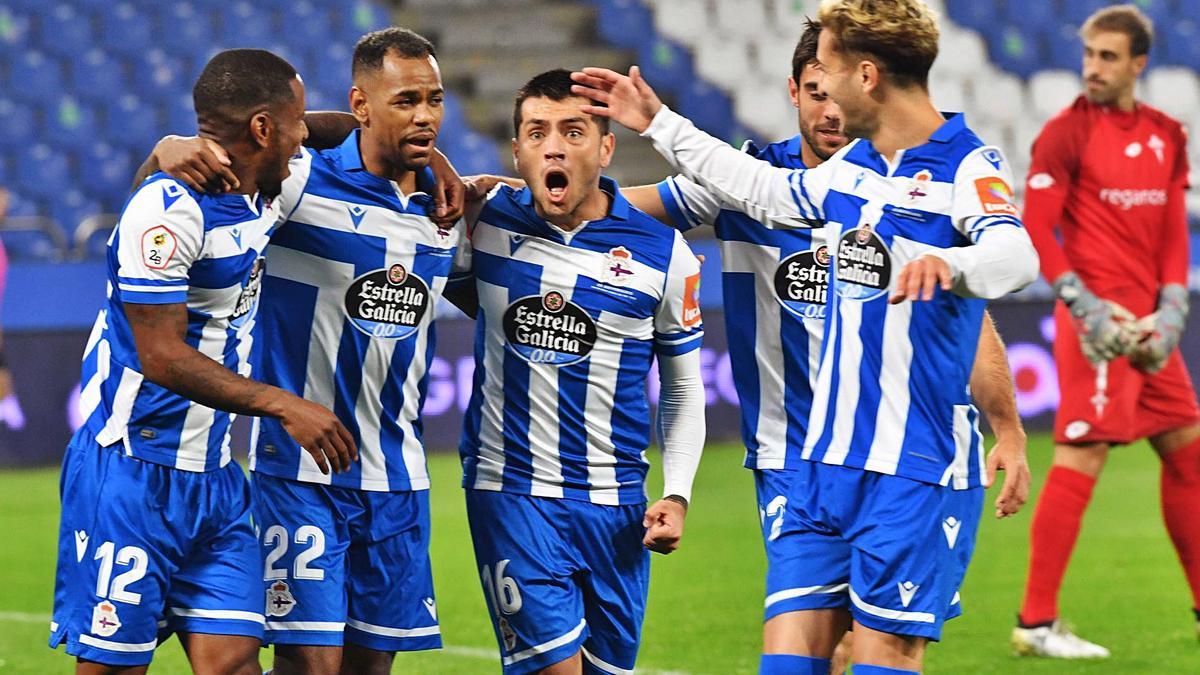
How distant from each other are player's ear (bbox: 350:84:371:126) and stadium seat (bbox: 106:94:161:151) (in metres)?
11.0

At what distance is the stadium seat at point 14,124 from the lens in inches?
580

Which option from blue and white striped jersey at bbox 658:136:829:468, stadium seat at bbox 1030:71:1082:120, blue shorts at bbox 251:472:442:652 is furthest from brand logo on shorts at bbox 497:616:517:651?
stadium seat at bbox 1030:71:1082:120

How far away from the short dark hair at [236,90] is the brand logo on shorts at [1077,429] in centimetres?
383

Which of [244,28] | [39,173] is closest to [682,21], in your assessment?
[244,28]

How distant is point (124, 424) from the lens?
13.8ft

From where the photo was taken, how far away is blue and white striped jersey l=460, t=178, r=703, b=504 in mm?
4621

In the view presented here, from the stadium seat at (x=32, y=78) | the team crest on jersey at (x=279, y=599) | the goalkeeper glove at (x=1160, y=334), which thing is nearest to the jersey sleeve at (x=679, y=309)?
the team crest on jersey at (x=279, y=599)

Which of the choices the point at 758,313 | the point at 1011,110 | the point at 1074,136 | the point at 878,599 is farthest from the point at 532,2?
the point at 878,599

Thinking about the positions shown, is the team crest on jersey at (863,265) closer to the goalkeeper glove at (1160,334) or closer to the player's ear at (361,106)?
the player's ear at (361,106)

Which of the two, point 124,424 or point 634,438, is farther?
point 634,438

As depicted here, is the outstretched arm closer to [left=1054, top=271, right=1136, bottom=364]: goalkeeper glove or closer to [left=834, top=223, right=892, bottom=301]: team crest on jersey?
[left=834, top=223, right=892, bottom=301]: team crest on jersey

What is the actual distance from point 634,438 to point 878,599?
102 cm

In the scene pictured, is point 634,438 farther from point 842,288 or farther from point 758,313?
point 842,288

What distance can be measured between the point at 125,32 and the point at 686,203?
11868mm
